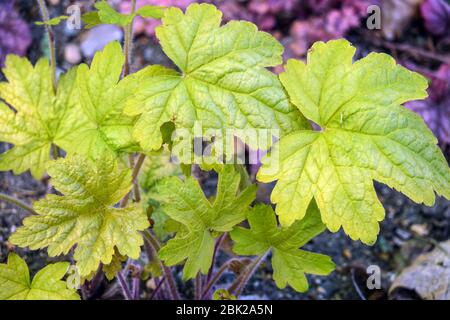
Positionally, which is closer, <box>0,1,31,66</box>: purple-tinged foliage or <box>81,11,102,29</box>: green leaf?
<box>81,11,102,29</box>: green leaf

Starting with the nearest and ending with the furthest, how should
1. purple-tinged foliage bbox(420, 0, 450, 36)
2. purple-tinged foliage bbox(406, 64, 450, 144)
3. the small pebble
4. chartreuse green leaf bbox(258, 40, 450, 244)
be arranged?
chartreuse green leaf bbox(258, 40, 450, 244) → purple-tinged foliage bbox(406, 64, 450, 144) → the small pebble → purple-tinged foliage bbox(420, 0, 450, 36)

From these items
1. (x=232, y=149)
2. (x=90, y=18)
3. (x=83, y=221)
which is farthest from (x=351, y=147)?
(x=90, y=18)

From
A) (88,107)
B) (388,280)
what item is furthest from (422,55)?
(88,107)

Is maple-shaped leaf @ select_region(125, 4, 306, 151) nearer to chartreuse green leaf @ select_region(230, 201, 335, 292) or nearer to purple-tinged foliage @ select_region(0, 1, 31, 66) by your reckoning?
chartreuse green leaf @ select_region(230, 201, 335, 292)

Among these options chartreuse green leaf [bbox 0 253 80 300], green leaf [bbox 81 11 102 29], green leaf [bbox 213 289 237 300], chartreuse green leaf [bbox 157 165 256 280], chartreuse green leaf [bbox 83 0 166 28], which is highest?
chartreuse green leaf [bbox 83 0 166 28]

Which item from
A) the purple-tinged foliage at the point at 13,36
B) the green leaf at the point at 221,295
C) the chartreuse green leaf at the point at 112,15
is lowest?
the green leaf at the point at 221,295

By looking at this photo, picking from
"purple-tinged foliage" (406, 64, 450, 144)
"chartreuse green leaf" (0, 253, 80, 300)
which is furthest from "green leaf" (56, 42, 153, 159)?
"purple-tinged foliage" (406, 64, 450, 144)

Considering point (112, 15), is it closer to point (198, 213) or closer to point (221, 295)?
point (198, 213)

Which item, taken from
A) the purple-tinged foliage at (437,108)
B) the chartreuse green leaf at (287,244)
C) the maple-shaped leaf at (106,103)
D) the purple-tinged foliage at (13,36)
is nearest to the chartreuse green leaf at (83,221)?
the maple-shaped leaf at (106,103)

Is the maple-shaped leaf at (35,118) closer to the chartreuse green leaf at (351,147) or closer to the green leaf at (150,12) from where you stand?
the green leaf at (150,12)
